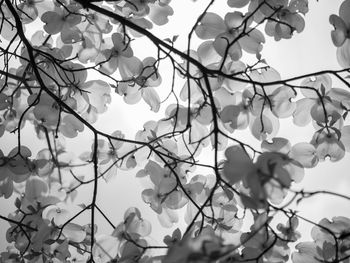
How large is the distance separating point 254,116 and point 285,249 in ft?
1.39

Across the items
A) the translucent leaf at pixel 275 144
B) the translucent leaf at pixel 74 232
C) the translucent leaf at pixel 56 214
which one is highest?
the translucent leaf at pixel 56 214

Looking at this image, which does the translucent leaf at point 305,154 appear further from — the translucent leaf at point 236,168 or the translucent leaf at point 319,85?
the translucent leaf at point 236,168

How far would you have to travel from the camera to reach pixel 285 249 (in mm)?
1430

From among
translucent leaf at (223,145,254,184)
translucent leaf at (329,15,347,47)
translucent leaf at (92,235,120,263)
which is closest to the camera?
translucent leaf at (223,145,254,184)

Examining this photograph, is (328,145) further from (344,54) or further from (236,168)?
(236,168)

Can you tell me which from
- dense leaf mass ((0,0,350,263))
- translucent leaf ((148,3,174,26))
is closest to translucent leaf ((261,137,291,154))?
dense leaf mass ((0,0,350,263))

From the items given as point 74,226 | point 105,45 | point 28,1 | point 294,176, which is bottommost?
point 294,176

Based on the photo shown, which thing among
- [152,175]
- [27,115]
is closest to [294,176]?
[152,175]

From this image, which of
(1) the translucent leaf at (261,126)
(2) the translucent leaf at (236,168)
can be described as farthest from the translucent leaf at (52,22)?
(2) the translucent leaf at (236,168)

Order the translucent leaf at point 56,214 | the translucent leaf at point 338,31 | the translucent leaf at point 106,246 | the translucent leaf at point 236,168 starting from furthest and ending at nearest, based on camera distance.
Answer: the translucent leaf at point 56,214 → the translucent leaf at point 106,246 → the translucent leaf at point 338,31 → the translucent leaf at point 236,168

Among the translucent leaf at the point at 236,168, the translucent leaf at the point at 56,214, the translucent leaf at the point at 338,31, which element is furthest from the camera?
the translucent leaf at the point at 56,214

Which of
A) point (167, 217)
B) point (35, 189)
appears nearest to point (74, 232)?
point (35, 189)

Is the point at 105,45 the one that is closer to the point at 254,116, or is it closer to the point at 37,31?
the point at 37,31

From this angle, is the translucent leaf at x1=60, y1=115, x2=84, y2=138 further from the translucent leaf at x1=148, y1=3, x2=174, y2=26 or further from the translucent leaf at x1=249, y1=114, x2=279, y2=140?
the translucent leaf at x1=249, y1=114, x2=279, y2=140
